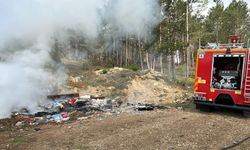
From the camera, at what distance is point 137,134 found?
31.6 feet

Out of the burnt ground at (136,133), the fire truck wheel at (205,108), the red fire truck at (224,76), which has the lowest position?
the fire truck wheel at (205,108)

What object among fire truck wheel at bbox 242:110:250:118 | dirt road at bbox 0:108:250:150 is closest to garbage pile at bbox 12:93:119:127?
dirt road at bbox 0:108:250:150

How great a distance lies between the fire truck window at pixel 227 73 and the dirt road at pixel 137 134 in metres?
1.43

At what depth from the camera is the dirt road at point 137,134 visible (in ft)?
28.6

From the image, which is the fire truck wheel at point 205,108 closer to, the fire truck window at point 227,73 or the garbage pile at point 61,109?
the fire truck window at point 227,73

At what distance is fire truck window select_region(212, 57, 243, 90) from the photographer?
13.2 m

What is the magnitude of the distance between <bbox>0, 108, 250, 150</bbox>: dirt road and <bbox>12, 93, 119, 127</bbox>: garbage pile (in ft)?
4.22

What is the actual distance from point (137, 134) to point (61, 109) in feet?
20.7

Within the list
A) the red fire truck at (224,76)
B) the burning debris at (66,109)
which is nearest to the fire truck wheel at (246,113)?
the red fire truck at (224,76)

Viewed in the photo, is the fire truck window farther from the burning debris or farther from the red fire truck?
the burning debris

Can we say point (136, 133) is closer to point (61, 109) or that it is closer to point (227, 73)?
point (227, 73)

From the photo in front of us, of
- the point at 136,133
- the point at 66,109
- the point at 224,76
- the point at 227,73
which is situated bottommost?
the point at 66,109

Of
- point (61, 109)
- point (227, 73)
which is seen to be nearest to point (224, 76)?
point (227, 73)

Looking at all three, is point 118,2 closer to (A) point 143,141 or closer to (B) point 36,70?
(B) point 36,70
